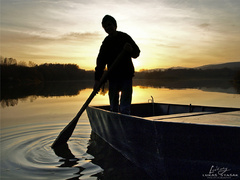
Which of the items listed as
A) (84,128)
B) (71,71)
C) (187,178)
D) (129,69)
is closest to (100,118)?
(129,69)

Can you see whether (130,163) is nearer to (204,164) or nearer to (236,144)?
(204,164)

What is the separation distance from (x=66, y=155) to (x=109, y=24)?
2543mm

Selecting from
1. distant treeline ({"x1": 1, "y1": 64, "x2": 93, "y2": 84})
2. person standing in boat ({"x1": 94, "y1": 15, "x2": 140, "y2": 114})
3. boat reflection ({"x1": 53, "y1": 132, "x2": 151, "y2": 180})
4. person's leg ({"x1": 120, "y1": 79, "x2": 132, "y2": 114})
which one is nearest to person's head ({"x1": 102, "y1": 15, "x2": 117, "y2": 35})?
person standing in boat ({"x1": 94, "y1": 15, "x2": 140, "y2": 114})

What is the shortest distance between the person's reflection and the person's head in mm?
2381

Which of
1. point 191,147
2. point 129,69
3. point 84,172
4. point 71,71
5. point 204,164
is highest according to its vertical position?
point 71,71

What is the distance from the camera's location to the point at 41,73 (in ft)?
246

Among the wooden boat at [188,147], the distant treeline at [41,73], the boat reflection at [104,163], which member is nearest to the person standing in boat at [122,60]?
the boat reflection at [104,163]

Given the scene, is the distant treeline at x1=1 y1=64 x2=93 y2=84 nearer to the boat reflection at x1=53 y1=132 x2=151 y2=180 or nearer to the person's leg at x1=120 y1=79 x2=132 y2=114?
the boat reflection at x1=53 y1=132 x2=151 y2=180

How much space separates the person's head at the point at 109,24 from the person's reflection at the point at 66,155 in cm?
238

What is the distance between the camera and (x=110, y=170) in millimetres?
3504

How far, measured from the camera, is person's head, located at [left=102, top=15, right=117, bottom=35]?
3986 mm

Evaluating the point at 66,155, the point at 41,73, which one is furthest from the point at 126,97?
the point at 41,73

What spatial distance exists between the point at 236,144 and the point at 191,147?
1.44ft

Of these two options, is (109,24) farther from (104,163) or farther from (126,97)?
(104,163)
